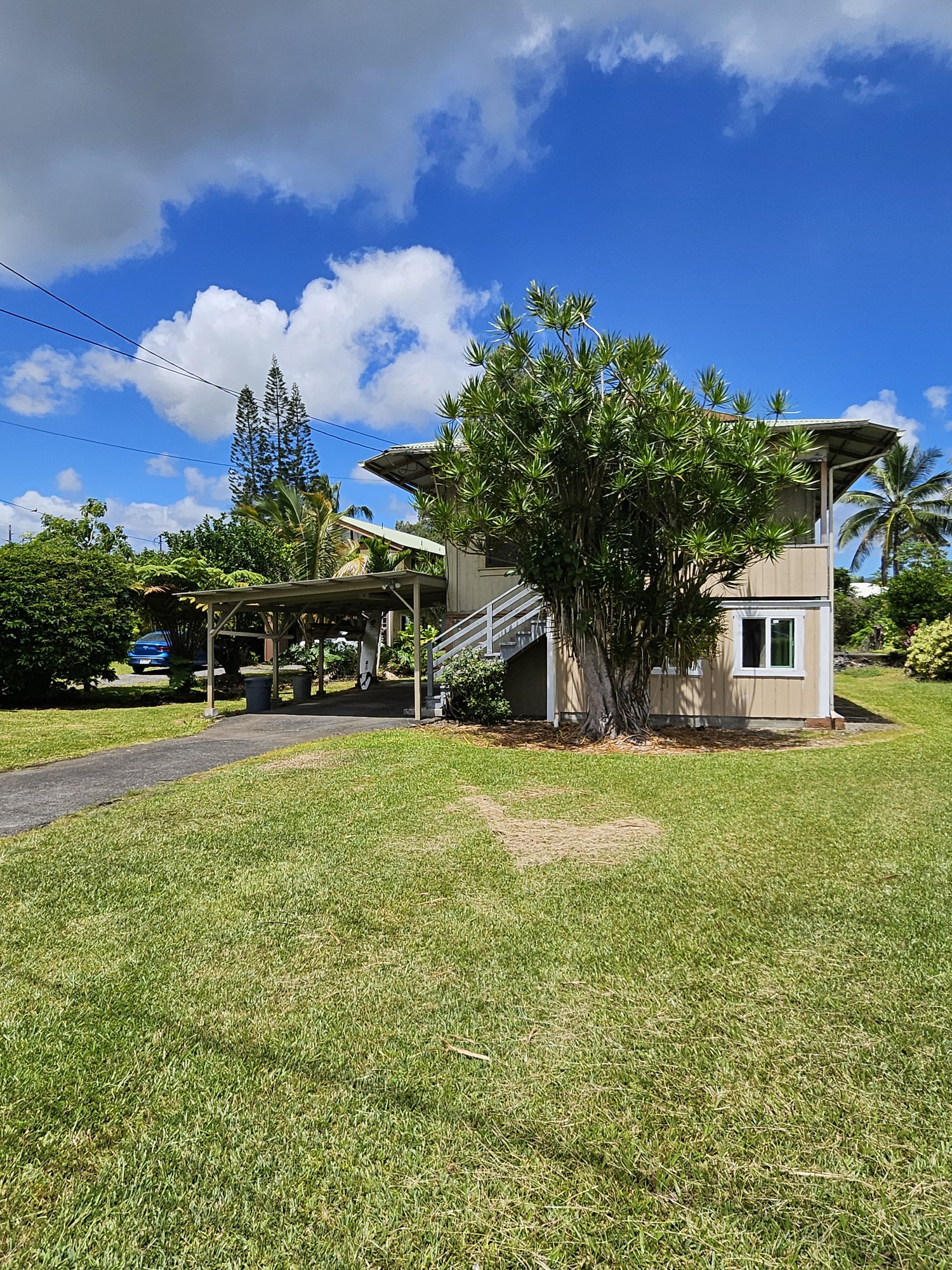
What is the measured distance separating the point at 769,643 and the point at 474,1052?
11.4 m

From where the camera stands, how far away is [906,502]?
31.5m

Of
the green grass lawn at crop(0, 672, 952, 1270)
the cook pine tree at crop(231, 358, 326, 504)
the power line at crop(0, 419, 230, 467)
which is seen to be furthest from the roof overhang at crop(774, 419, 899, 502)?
the cook pine tree at crop(231, 358, 326, 504)

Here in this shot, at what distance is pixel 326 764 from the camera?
8.68 meters

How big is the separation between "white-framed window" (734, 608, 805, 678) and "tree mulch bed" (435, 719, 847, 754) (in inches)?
45.3

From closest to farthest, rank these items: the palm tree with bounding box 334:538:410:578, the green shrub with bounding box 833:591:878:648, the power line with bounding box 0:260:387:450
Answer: the power line with bounding box 0:260:387:450 < the palm tree with bounding box 334:538:410:578 < the green shrub with bounding box 833:591:878:648

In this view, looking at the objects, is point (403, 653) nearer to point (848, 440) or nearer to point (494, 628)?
point (494, 628)

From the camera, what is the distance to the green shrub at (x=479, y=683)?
12523mm

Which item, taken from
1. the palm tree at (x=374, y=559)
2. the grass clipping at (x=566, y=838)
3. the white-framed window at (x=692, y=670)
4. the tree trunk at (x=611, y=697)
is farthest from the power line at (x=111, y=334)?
the white-framed window at (x=692, y=670)

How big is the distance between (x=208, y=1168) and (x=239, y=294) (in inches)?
884

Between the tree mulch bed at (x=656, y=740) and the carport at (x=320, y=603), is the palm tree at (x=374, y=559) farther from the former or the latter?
the tree mulch bed at (x=656, y=740)

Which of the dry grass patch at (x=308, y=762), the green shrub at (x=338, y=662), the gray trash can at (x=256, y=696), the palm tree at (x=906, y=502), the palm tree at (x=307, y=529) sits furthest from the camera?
the palm tree at (x=906, y=502)

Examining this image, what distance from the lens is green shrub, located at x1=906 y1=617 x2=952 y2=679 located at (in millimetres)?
17875

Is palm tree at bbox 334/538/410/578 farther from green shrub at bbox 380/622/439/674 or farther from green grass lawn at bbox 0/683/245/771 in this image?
green grass lawn at bbox 0/683/245/771

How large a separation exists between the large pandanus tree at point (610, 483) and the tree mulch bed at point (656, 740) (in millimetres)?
540
